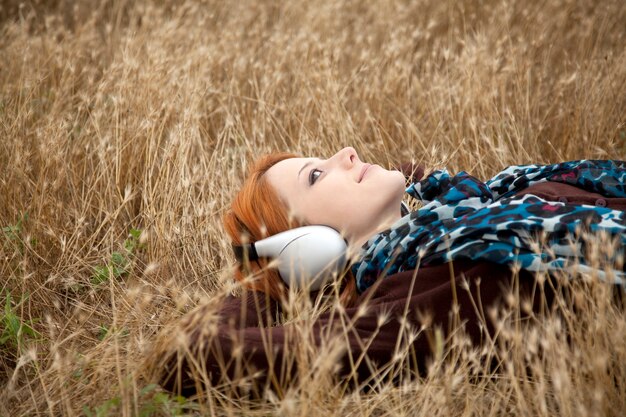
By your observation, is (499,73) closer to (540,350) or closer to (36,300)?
(540,350)

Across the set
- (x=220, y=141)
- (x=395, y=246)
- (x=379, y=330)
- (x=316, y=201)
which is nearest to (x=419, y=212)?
(x=395, y=246)

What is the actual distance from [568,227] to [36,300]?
7.06 feet

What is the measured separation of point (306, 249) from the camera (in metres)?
2.37

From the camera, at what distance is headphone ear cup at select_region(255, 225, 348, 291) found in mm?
2369

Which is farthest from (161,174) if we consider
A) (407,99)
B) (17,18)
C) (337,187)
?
(17,18)

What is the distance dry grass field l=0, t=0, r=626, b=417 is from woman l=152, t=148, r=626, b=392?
126mm

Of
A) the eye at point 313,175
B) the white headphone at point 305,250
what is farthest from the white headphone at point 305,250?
the eye at point 313,175

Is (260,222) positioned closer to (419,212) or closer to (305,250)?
(305,250)

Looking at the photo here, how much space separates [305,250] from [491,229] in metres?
0.62

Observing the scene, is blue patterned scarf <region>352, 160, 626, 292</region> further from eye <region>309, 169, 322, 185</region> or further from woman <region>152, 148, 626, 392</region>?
eye <region>309, 169, 322, 185</region>

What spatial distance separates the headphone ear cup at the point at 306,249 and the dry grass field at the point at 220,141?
427 mm

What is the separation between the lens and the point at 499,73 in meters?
4.08

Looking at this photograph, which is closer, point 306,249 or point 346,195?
point 306,249

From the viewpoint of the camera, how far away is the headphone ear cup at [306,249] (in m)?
2.37
